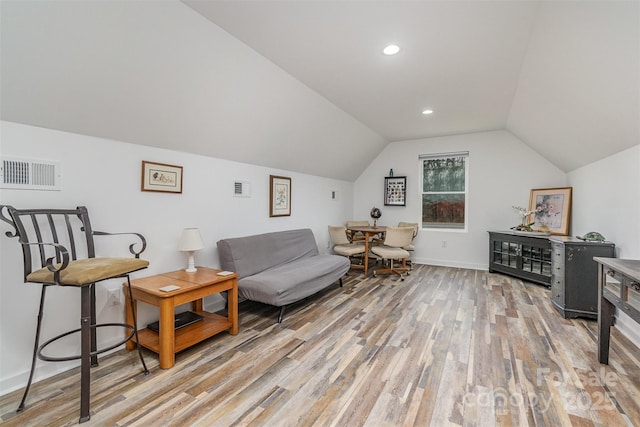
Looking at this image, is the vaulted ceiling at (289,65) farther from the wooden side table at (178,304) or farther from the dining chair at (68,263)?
the wooden side table at (178,304)

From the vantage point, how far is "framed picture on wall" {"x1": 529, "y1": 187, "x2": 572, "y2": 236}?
14.2 feet

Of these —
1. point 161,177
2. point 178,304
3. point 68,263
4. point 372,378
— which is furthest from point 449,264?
point 68,263

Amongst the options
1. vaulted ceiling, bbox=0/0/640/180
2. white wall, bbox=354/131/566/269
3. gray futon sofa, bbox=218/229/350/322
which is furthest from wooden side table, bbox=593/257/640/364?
white wall, bbox=354/131/566/269

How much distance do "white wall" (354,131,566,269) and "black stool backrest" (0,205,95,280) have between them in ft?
17.0

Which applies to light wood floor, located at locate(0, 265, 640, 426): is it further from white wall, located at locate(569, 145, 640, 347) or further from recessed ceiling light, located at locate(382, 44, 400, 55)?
recessed ceiling light, located at locate(382, 44, 400, 55)

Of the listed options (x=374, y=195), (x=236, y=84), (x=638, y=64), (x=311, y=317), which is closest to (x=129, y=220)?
(x=236, y=84)

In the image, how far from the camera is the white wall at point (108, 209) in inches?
71.6

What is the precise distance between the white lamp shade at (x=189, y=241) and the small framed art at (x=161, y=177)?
47 centimetres

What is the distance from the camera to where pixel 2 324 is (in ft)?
5.83

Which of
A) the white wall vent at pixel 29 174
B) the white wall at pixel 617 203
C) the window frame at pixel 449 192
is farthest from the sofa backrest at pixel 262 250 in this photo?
the white wall at pixel 617 203

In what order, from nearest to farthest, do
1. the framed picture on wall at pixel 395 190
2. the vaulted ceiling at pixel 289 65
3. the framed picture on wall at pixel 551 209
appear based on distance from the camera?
the vaulted ceiling at pixel 289 65, the framed picture on wall at pixel 551 209, the framed picture on wall at pixel 395 190

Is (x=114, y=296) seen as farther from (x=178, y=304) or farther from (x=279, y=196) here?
(x=279, y=196)

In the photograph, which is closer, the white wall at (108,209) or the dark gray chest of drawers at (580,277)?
the white wall at (108,209)

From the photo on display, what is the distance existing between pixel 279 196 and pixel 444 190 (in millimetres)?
3442
